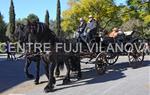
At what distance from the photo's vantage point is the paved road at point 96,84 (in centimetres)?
1275

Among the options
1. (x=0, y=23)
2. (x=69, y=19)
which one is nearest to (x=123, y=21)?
(x=69, y=19)

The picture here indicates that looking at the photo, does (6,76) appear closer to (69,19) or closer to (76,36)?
(76,36)

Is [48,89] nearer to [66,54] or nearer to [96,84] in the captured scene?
[96,84]

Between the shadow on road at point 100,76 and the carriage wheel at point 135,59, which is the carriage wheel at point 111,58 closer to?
the shadow on road at point 100,76

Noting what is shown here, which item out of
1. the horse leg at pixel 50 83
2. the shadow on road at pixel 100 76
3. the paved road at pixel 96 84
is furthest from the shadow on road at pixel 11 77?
the shadow on road at pixel 100 76

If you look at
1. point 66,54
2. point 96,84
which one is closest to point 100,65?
point 66,54

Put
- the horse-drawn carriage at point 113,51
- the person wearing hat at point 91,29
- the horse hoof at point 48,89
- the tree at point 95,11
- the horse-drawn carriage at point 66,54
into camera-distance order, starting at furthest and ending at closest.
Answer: the tree at point 95,11 < the person wearing hat at point 91,29 < the horse-drawn carriage at point 113,51 < the horse-drawn carriage at point 66,54 < the horse hoof at point 48,89

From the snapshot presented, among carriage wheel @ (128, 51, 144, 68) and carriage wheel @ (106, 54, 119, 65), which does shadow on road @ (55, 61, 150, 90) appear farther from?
carriage wheel @ (128, 51, 144, 68)

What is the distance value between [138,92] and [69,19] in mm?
45687

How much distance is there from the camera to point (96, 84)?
14000mm

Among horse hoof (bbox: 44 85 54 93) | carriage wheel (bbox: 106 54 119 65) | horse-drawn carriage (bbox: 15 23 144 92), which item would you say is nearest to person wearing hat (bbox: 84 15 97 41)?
horse-drawn carriage (bbox: 15 23 144 92)

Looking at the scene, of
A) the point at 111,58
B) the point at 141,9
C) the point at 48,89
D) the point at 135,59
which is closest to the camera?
the point at 48,89

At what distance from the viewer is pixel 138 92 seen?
1230 centimetres

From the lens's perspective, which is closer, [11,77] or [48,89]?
[48,89]
